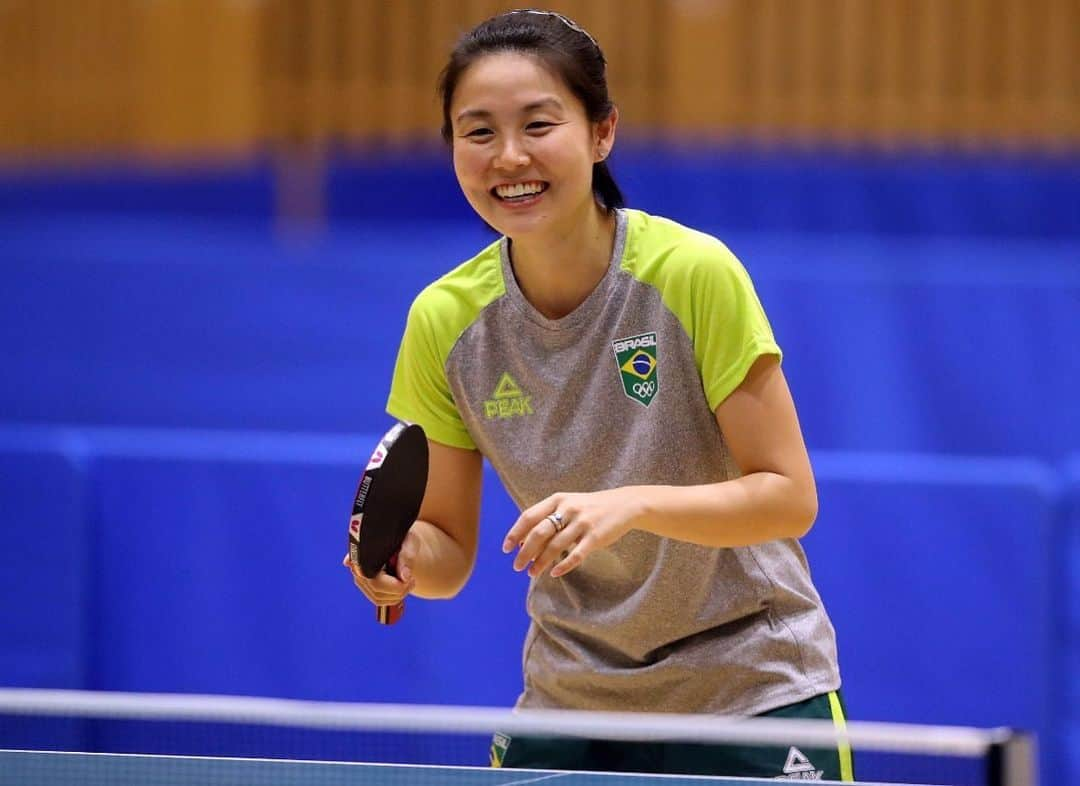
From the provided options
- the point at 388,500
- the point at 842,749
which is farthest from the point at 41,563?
the point at 842,749

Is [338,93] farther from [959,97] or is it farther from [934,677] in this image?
[934,677]

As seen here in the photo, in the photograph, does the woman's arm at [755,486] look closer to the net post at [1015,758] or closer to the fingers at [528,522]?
the fingers at [528,522]

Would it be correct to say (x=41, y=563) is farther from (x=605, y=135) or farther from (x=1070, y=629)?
(x=1070, y=629)

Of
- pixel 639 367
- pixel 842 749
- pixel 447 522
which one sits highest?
pixel 639 367

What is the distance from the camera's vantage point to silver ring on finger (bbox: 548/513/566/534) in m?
1.94

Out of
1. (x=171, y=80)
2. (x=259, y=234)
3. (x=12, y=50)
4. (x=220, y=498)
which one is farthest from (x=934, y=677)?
(x=12, y=50)

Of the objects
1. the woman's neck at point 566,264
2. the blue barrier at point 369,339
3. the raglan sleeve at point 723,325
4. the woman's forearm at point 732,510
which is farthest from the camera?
the blue barrier at point 369,339

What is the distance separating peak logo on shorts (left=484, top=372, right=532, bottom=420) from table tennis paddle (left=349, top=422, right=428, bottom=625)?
0.49 ft

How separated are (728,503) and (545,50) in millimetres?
658

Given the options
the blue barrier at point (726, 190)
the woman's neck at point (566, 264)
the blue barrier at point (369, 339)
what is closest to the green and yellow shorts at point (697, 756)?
the woman's neck at point (566, 264)

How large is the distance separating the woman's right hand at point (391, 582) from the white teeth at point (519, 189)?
0.49m

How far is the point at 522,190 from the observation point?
2240 mm

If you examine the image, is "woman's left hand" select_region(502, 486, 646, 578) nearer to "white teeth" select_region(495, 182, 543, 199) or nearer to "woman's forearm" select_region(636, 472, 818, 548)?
"woman's forearm" select_region(636, 472, 818, 548)

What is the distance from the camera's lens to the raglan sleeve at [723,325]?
2182mm
